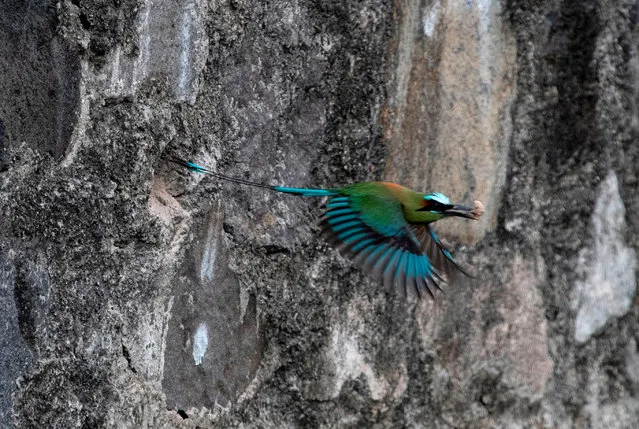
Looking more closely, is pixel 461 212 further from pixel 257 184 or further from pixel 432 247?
pixel 257 184

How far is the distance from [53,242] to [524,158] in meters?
1.13

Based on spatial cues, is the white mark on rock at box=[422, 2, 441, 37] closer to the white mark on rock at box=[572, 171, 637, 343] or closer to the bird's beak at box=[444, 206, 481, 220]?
the bird's beak at box=[444, 206, 481, 220]

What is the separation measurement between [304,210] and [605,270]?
2.92 feet

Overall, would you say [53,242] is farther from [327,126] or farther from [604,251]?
[604,251]

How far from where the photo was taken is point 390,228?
1902 mm

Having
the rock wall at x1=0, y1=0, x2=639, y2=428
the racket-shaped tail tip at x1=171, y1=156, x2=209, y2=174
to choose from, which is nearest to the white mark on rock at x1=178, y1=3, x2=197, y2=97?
the rock wall at x1=0, y1=0, x2=639, y2=428

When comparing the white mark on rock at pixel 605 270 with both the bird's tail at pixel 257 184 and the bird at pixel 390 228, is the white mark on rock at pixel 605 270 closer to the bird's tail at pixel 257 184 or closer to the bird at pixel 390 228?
the bird at pixel 390 228

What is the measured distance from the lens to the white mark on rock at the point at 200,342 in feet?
5.37

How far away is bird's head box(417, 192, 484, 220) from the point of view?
68.9 inches

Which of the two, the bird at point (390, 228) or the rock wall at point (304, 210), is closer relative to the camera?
the rock wall at point (304, 210)

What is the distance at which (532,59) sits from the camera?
7.02ft

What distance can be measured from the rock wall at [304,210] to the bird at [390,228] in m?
0.05

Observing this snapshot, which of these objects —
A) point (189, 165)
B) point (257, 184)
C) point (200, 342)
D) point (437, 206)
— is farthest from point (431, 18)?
point (200, 342)

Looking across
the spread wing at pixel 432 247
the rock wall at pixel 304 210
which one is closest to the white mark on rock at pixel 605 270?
the rock wall at pixel 304 210
